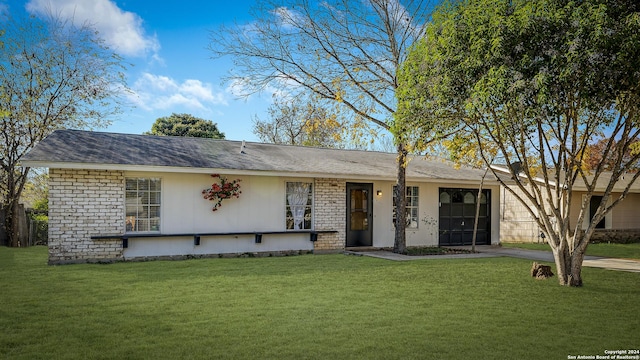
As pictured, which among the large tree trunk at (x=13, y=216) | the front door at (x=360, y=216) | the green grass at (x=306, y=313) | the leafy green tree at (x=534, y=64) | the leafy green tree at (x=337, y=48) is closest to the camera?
the green grass at (x=306, y=313)

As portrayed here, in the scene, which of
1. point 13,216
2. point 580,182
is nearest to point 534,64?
point 580,182

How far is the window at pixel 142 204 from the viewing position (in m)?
11.1

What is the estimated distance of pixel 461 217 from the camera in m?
15.9

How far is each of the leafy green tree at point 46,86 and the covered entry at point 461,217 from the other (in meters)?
12.7

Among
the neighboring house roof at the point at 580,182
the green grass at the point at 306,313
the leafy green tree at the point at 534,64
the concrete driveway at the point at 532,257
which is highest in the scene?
the leafy green tree at the point at 534,64

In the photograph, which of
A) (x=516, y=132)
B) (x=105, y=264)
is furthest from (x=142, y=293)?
(x=516, y=132)

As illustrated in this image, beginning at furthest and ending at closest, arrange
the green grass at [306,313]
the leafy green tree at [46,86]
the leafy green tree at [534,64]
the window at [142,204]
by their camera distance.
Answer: the leafy green tree at [46,86]
the window at [142,204]
the leafy green tree at [534,64]
the green grass at [306,313]

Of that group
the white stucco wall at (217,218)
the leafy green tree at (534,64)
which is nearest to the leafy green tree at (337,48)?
the white stucco wall at (217,218)

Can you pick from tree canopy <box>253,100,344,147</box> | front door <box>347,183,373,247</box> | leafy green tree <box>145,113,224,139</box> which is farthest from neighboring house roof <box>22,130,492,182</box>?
leafy green tree <box>145,113,224,139</box>

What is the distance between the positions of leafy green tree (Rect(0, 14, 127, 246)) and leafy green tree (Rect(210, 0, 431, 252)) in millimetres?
6576

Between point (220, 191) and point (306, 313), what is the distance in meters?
6.52

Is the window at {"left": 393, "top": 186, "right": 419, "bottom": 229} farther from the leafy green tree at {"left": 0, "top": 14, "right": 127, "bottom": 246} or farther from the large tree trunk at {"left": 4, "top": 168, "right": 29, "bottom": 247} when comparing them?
the large tree trunk at {"left": 4, "top": 168, "right": 29, "bottom": 247}

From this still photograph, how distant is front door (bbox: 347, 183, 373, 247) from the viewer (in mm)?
14211

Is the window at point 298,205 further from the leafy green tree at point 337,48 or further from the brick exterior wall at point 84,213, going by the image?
the brick exterior wall at point 84,213
